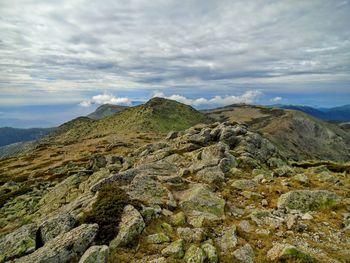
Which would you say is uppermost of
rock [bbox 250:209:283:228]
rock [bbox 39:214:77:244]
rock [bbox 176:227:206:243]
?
rock [bbox 39:214:77:244]

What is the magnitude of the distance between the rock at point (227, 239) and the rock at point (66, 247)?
23.6 ft

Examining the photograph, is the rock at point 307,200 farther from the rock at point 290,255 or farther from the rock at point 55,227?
the rock at point 55,227

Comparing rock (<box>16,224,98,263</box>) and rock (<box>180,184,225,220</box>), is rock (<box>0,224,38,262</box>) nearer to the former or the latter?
rock (<box>16,224,98,263</box>)

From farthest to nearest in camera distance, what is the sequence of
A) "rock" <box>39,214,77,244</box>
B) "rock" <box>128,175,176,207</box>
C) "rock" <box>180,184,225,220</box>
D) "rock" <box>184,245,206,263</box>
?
"rock" <box>128,175,176,207</box>
"rock" <box>180,184,225,220</box>
"rock" <box>39,214,77,244</box>
"rock" <box>184,245,206,263</box>

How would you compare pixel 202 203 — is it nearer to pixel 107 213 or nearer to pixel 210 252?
pixel 210 252

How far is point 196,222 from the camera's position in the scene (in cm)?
1897

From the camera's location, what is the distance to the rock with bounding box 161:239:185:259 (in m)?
15.3

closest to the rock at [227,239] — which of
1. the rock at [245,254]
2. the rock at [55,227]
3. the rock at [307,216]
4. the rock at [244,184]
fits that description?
the rock at [245,254]

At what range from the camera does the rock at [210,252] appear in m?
14.9

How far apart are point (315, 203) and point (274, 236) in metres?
6.71

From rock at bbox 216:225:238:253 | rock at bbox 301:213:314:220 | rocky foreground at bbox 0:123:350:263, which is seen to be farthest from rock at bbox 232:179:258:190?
rock at bbox 216:225:238:253

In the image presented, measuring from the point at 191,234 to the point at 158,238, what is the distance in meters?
2.00

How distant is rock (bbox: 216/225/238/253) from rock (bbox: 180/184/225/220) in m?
2.35

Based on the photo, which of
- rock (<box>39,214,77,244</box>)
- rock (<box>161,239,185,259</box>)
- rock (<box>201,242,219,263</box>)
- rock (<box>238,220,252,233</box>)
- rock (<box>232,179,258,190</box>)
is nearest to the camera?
rock (<box>201,242,219,263</box>)
